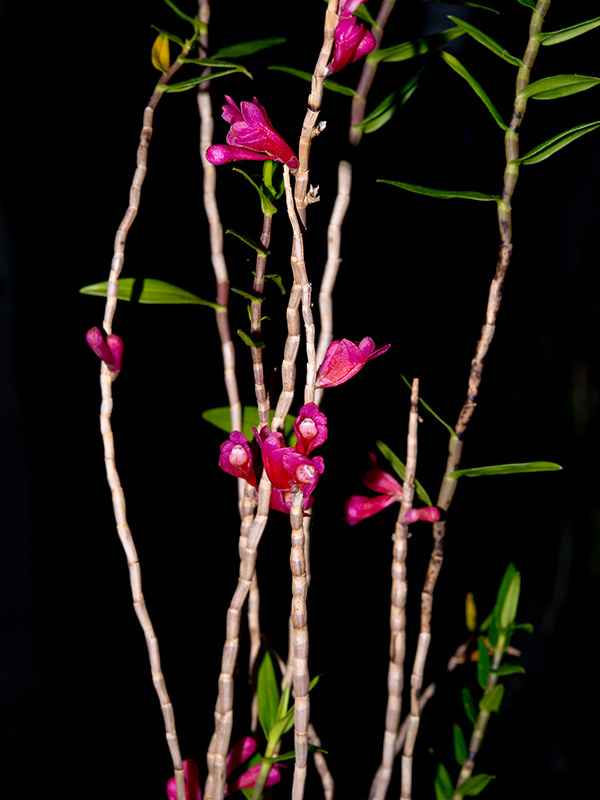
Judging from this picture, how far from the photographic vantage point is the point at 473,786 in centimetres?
60

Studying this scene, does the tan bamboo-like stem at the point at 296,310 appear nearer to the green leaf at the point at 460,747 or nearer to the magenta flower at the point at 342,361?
the magenta flower at the point at 342,361

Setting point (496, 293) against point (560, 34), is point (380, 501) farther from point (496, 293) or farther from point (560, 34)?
A: point (560, 34)

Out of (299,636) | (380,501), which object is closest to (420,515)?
(380,501)

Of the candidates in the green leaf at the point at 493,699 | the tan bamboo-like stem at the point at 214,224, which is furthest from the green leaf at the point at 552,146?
the green leaf at the point at 493,699

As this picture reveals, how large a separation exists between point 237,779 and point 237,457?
343 mm

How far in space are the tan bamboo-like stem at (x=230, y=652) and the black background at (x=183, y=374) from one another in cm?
35

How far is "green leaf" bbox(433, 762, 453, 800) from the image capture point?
62cm

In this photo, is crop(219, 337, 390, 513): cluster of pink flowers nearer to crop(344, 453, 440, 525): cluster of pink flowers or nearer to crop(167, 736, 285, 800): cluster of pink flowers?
crop(344, 453, 440, 525): cluster of pink flowers

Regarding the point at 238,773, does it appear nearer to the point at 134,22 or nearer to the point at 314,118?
the point at 314,118

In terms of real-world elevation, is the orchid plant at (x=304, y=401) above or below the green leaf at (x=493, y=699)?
above

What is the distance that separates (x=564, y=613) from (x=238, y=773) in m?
1.17

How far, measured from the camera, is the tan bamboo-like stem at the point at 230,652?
17.4 inches

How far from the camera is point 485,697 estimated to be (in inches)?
23.8

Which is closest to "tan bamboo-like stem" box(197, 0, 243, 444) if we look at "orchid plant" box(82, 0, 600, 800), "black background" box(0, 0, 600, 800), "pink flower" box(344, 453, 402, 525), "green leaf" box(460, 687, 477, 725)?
"orchid plant" box(82, 0, 600, 800)
